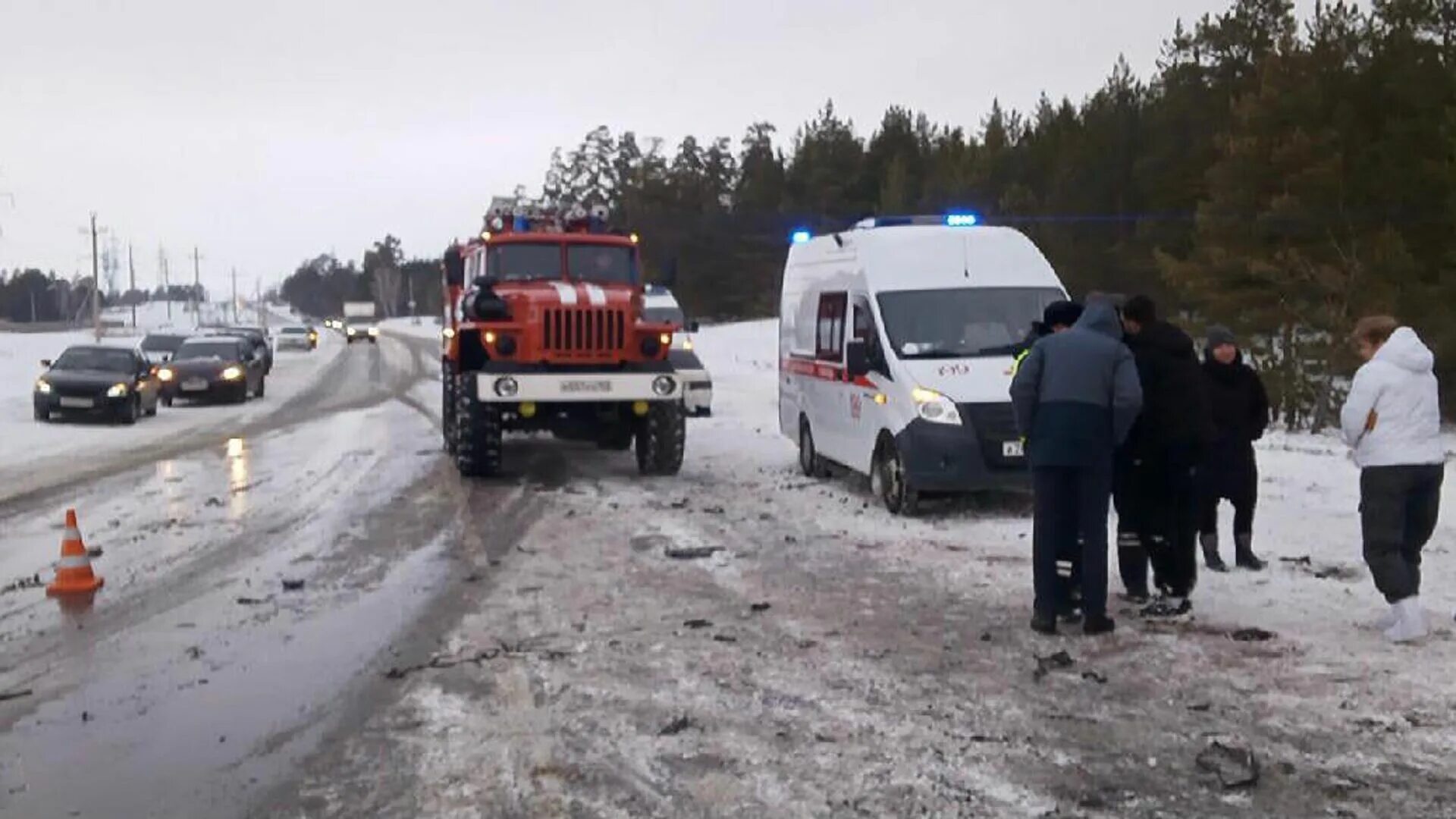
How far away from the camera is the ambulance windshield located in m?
12.1

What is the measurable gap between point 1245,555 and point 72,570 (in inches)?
305

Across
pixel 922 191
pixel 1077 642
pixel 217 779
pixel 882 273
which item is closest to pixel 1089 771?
pixel 1077 642

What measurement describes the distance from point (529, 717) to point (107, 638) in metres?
3.07

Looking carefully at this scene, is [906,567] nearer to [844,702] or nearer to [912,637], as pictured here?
[912,637]

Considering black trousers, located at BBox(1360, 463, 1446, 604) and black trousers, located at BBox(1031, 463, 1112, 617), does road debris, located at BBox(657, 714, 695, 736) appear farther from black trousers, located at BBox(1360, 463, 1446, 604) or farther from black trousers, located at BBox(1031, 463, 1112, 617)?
black trousers, located at BBox(1360, 463, 1446, 604)

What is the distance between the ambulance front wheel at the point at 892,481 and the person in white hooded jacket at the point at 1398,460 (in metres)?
4.84

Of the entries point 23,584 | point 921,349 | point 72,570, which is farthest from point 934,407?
point 23,584

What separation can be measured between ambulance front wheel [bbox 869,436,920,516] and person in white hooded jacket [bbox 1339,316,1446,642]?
15.9 feet

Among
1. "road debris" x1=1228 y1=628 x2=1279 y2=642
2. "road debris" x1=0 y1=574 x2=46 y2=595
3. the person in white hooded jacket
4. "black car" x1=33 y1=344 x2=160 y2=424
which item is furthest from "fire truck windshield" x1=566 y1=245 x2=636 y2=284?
"black car" x1=33 y1=344 x2=160 y2=424

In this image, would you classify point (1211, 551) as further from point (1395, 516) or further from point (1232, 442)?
point (1395, 516)

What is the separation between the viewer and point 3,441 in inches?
804

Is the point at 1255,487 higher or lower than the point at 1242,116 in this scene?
lower

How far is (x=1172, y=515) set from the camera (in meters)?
7.94

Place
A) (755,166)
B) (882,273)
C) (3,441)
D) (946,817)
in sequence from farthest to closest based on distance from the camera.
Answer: (755,166) → (3,441) → (882,273) → (946,817)
